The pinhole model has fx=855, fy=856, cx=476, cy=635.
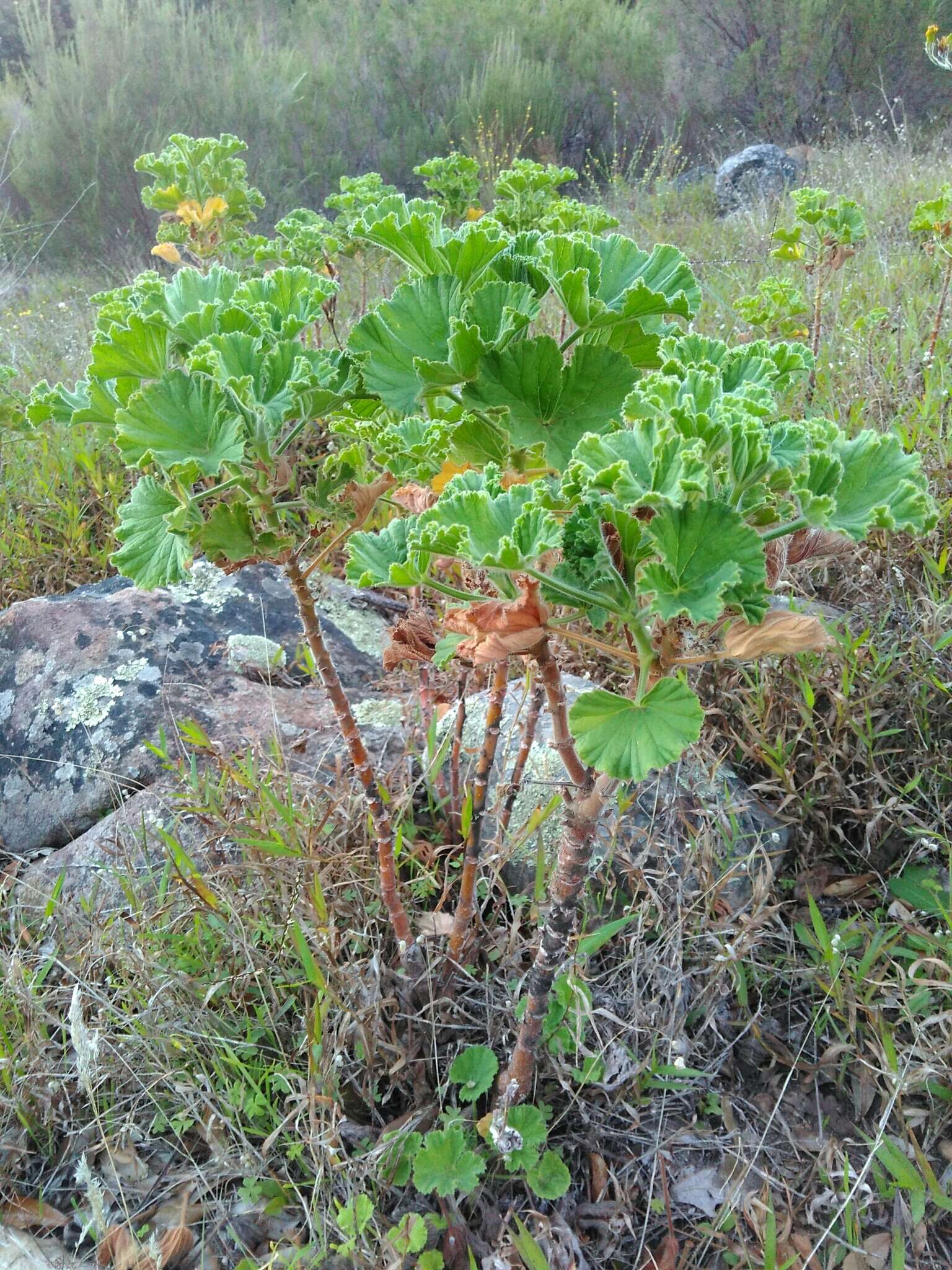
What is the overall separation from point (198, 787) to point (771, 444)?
5.10 ft

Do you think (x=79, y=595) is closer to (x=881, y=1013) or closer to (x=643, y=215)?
(x=881, y=1013)

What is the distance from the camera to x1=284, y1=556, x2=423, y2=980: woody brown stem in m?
1.25

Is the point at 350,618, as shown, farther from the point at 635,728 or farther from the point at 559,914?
the point at 635,728

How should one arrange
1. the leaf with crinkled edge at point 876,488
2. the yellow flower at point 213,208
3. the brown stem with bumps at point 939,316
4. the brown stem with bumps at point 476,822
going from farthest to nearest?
the yellow flower at point 213,208 → the brown stem with bumps at point 939,316 → the brown stem with bumps at point 476,822 → the leaf with crinkled edge at point 876,488

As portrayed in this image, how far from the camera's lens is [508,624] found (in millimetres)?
905

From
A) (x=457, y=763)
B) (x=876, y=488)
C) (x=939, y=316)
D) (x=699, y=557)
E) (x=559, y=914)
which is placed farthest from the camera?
(x=939, y=316)

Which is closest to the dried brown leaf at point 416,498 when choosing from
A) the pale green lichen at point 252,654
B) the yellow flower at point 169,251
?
the pale green lichen at point 252,654

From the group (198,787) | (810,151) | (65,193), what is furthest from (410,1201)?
(65,193)

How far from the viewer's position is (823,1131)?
160 cm

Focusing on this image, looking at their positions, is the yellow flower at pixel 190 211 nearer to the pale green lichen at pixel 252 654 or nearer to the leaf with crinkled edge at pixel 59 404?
the pale green lichen at pixel 252 654

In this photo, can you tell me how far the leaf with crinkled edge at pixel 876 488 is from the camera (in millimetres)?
881

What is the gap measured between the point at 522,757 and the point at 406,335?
2.90 ft

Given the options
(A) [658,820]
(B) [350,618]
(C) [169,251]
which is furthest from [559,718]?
(C) [169,251]

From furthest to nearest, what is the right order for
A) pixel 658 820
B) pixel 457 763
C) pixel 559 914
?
pixel 658 820, pixel 457 763, pixel 559 914
